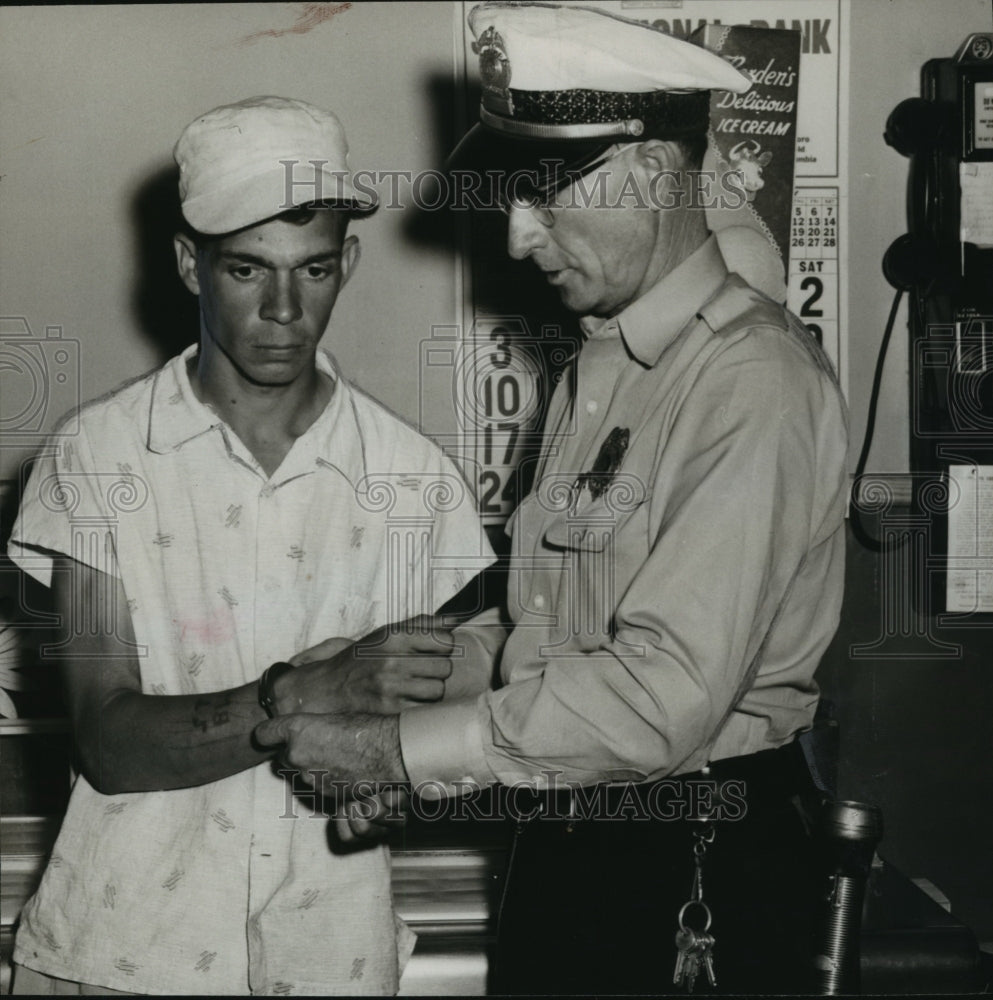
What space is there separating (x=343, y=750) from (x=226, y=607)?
295 mm

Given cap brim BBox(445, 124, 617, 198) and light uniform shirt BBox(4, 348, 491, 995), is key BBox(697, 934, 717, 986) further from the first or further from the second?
cap brim BBox(445, 124, 617, 198)

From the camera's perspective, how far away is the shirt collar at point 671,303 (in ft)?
4.50

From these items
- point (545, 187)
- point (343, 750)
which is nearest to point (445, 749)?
point (343, 750)

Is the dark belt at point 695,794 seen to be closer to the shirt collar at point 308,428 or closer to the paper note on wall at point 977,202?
the shirt collar at point 308,428

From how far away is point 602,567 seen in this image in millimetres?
1386

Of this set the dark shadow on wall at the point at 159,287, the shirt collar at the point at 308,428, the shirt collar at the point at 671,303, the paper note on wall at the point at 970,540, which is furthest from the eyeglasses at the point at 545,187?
the paper note on wall at the point at 970,540

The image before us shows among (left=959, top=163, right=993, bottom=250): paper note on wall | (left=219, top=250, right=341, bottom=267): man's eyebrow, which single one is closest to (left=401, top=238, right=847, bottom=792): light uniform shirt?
(left=219, top=250, right=341, bottom=267): man's eyebrow

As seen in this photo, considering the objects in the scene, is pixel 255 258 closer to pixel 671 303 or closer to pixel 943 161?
pixel 671 303

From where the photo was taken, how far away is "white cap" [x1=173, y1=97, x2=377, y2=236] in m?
1.47

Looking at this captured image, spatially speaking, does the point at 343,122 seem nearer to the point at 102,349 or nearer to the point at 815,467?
the point at 102,349

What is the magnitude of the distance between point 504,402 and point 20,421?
71 cm

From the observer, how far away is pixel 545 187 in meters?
1.39

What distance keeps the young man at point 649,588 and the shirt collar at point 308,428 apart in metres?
0.32

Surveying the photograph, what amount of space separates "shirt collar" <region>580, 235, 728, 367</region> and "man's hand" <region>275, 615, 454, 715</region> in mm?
504
